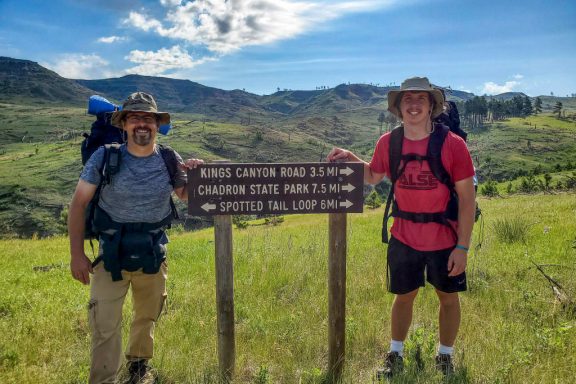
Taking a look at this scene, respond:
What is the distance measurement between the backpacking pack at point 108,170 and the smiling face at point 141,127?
Answer: 0.16m

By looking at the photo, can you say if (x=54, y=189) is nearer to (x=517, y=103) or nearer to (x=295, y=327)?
(x=295, y=327)

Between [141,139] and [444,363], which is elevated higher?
[141,139]

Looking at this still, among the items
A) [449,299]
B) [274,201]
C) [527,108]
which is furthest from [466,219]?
[527,108]

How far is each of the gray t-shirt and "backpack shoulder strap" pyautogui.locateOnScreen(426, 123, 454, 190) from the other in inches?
87.2

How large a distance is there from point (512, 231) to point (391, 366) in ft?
19.8

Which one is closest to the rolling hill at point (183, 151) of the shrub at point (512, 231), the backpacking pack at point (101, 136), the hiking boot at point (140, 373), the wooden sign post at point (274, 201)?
the shrub at point (512, 231)

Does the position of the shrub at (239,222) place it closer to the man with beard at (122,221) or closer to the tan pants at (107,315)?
the tan pants at (107,315)

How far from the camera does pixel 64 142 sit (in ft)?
449

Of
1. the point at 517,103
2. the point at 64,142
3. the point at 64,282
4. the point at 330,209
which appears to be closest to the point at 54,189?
the point at 64,142

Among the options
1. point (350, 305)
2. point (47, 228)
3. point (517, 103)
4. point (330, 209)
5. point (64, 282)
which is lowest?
point (47, 228)

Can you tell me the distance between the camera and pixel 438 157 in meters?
3.38

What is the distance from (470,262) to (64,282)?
686 centimetres

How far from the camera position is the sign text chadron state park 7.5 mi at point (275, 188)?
11.5ft

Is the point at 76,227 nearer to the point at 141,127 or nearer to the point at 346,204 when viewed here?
the point at 141,127
